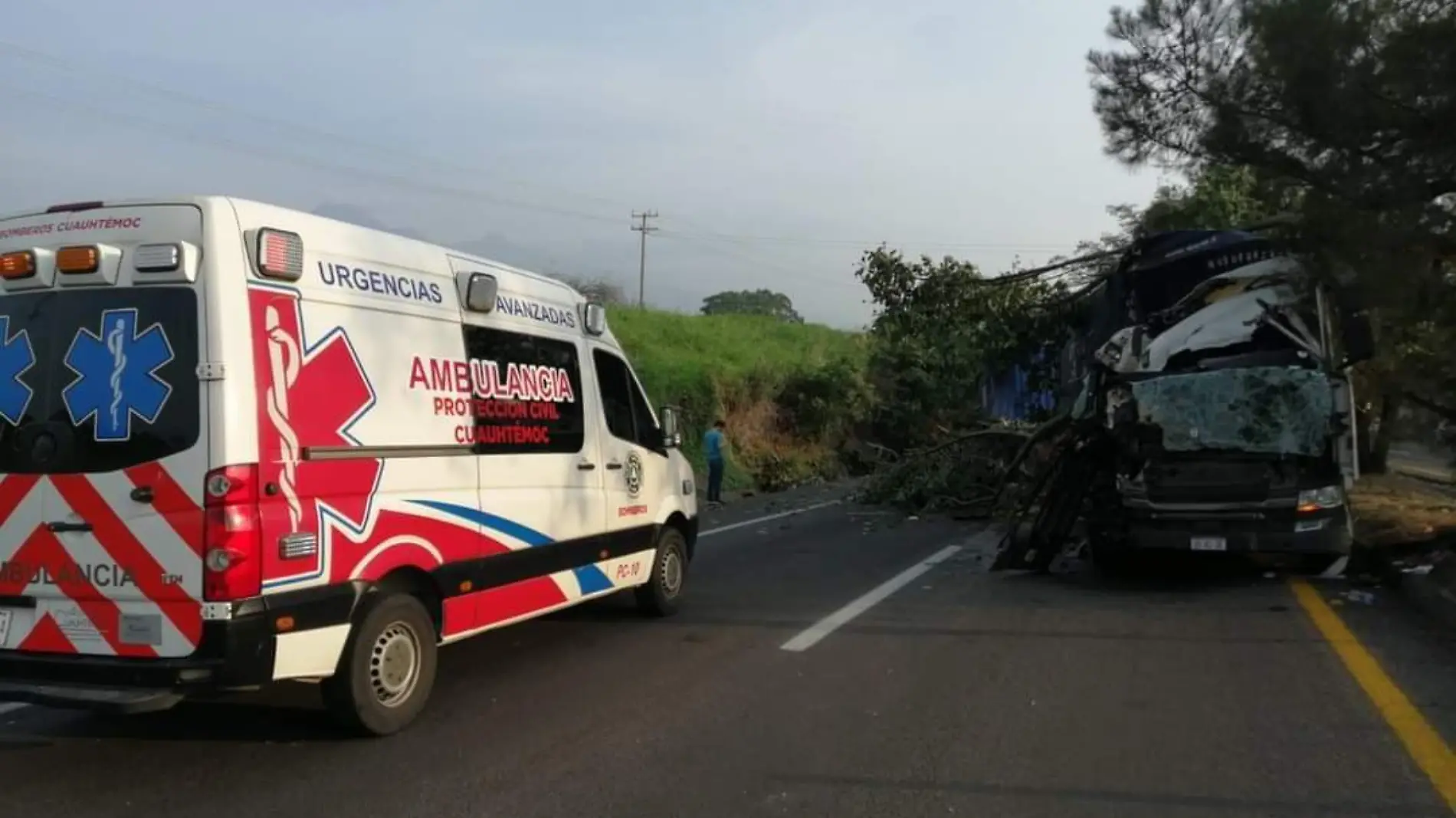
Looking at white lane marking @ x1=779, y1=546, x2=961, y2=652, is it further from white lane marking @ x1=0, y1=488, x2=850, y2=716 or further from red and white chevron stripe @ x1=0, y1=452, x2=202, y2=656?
red and white chevron stripe @ x1=0, y1=452, x2=202, y2=656

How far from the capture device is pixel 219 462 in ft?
17.4

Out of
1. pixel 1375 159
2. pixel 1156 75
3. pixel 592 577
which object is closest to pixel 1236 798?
pixel 592 577

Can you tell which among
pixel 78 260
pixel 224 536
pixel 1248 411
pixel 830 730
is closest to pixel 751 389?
pixel 1248 411

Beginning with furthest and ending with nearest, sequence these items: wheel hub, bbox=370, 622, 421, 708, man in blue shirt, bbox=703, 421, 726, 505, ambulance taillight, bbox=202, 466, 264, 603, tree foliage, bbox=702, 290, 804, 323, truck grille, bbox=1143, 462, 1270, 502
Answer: tree foliage, bbox=702, 290, 804, 323 < man in blue shirt, bbox=703, 421, 726, 505 < truck grille, bbox=1143, 462, 1270, 502 < wheel hub, bbox=370, 622, 421, 708 < ambulance taillight, bbox=202, 466, 264, 603

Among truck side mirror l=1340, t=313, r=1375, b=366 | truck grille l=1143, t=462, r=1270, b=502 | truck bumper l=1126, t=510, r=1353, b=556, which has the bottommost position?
truck bumper l=1126, t=510, r=1353, b=556

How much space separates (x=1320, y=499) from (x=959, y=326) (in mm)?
8451

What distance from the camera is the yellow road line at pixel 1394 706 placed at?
550 cm

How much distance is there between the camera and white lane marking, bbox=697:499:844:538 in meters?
16.7

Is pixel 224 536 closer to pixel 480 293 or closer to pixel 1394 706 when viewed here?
pixel 480 293

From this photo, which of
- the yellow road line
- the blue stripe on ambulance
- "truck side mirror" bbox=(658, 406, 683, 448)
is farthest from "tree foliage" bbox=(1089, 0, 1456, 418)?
the blue stripe on ambulance

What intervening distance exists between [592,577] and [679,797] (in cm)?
311

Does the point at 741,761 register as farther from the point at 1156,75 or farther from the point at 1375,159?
the point at 1156,75

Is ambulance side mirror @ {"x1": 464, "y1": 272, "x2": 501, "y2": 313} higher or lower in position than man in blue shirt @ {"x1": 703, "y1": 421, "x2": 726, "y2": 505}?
higher

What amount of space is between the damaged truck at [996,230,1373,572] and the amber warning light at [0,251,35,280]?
8758mm
